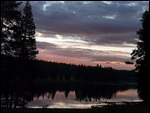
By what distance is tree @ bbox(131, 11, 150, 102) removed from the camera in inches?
1842

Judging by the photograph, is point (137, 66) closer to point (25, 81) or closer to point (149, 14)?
point (149, 14)

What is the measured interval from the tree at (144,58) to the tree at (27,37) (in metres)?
15.6

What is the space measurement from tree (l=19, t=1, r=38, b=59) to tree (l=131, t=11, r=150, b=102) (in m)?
15.6

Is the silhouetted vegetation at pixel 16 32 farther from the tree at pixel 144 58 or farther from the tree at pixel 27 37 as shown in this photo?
the tree at pixel 144 58

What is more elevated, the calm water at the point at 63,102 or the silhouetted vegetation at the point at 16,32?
the silhouetted vegetation at the point at 16,32

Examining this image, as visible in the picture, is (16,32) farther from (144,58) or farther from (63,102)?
(63,102)

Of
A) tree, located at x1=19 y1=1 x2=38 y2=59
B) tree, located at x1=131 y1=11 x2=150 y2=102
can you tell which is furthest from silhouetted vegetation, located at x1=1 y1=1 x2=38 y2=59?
tree, located at x1=131 y1=11 x2=150 y2=102

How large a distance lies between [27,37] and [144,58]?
17.6 meters

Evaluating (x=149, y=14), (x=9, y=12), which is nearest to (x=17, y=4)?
(x=9, y=12)

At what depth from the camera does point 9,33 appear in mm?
33562

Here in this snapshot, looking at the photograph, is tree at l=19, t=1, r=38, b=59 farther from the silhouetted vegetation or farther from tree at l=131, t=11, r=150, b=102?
tree at l=131, t=11, r=150, b=102

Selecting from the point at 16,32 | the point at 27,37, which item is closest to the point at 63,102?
the point at 27,37

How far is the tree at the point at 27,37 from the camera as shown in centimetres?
4800

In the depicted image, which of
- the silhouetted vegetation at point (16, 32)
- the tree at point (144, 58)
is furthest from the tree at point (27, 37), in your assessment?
the tree at point (144, 58)
